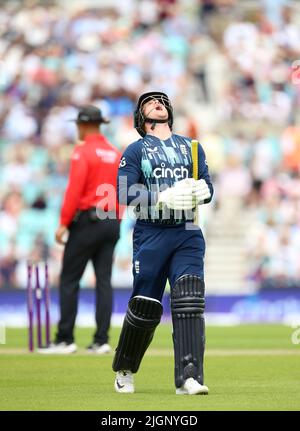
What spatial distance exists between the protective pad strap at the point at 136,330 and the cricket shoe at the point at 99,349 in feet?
12.2

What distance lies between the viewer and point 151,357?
11.7 m

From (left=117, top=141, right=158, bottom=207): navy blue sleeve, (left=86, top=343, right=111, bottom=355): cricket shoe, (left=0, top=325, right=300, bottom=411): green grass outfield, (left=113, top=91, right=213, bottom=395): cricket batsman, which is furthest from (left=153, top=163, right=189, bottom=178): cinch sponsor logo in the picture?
(left=86, top=343, right=111, bottom=355): cricket shoe

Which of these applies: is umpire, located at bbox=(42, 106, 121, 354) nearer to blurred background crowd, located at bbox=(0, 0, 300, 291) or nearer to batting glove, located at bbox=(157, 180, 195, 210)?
batting glove, located at bbox=(157, 180, 195, 210)

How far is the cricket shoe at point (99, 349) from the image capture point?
39.4ft

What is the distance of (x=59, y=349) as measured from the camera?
39.4ft

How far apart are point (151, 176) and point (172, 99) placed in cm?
1443

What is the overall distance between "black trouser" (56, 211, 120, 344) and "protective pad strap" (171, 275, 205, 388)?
4.13 m

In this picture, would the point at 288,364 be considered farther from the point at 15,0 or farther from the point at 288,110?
the point at 15,0

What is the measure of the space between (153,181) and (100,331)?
430 cm

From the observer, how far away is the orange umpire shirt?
12.0 m

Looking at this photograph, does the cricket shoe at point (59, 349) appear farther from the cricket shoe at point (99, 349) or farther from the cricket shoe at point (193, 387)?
the cricket shoe at point (193, 387)

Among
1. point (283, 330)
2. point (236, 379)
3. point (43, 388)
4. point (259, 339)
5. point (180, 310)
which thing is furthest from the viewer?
point (283, 330)

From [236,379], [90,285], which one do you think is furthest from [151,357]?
[90,285]

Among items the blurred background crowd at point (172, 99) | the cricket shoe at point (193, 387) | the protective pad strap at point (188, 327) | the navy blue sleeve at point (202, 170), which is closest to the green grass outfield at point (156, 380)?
the cricket shoe at point (193, 387)
